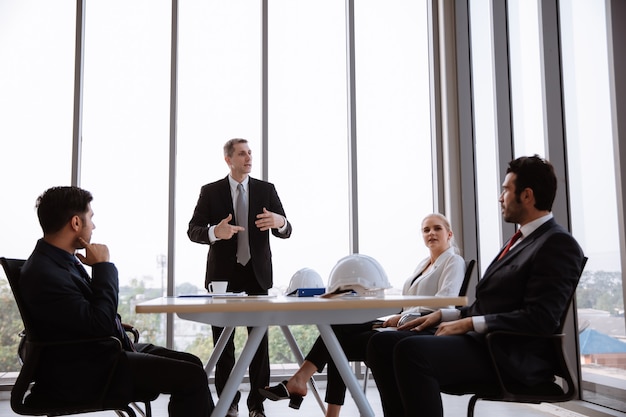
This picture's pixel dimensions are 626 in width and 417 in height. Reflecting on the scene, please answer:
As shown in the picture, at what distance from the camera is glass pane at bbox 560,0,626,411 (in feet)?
10.8

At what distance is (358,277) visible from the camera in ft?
7.42

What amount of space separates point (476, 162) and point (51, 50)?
11.6 ft

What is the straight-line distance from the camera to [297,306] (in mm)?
1860

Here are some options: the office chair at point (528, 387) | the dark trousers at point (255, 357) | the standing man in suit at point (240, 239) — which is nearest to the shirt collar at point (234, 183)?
the standing man in suit at point (240, 239)

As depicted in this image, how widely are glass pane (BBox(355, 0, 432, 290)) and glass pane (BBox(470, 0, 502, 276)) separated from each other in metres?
0.48

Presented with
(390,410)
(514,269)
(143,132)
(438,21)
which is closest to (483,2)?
(438,21)

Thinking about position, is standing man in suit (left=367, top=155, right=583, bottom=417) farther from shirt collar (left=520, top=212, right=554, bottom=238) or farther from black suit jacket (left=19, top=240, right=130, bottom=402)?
black suit jacket (left=19, top=240, right=130, bottom=402)

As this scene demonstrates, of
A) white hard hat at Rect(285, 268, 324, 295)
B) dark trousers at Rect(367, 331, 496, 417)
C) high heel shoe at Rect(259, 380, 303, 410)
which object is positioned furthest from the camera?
white hard hat at Rect(285, 268, 324, 295)

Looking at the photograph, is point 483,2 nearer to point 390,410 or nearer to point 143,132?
point 143,132

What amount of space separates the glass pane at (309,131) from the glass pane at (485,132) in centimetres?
108

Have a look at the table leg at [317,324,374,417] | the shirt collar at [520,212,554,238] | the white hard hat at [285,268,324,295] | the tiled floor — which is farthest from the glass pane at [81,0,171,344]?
the shirt collar at [520,212,554,238]

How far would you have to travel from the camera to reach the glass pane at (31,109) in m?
4.85

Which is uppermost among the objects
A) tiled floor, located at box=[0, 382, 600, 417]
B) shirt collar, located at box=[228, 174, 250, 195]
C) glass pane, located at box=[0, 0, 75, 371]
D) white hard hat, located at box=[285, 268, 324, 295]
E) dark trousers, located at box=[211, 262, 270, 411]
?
glass pane, located at box=[0, 0, 75, 371]

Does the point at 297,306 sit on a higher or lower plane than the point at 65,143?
lower
